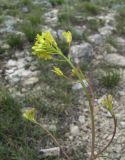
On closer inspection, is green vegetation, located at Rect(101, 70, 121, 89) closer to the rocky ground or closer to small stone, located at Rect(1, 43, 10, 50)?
the rocky ground

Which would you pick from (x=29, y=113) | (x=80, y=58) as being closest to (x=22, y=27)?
(x=80, y=58)

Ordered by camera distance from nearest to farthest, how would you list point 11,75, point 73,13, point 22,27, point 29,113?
point 29,113
point 11,75
point 22,27
point 73,13

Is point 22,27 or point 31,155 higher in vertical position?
point 22,27

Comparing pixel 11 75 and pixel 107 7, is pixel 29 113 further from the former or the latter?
pixel 107 7

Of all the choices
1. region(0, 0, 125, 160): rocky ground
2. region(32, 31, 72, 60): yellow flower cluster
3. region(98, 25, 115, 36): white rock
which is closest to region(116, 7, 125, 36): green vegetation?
region(0, 0, 125, 160): rocky ground

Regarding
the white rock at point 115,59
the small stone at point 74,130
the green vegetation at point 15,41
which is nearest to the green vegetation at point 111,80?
the white rock at point 115,59

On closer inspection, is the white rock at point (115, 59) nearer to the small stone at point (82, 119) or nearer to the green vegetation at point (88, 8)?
the small stone at point (82, 119)

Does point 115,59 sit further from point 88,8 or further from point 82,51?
point 88,8

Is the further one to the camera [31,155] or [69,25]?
[69,25]
